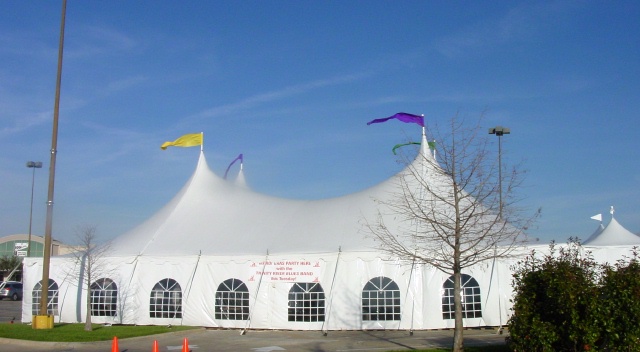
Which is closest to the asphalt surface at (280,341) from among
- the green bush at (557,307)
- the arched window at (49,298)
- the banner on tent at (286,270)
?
the banner on tent at (286,270)

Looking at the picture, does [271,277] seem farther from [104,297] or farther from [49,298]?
[49,298]

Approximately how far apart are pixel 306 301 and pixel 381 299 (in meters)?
2.49

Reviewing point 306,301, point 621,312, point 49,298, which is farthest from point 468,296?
point 49,298

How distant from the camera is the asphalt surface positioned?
16.8 m

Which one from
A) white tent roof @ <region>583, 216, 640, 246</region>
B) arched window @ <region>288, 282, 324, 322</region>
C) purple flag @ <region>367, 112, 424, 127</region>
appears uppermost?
purple flag @ <region>367, 112, 424, 127</region>

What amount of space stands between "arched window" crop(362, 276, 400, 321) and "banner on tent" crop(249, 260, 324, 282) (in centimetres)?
176

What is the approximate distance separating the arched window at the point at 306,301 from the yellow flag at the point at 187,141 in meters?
9.92

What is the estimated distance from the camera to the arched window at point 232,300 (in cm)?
2234

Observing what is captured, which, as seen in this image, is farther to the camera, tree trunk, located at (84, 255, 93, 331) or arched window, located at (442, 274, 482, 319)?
arched window, located at (442, 274, 482, 319)

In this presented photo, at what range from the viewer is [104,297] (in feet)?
78.3

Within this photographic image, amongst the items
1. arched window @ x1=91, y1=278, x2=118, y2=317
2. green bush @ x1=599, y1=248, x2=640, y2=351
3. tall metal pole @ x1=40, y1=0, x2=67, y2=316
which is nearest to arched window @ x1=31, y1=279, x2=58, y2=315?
arched window @ x1=91, y1=278, x2=118, y2=317

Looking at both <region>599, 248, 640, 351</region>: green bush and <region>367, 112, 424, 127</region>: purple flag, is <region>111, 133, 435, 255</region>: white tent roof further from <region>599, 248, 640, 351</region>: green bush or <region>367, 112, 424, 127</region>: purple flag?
<region>599, 248, 640, 351</region>: green bush

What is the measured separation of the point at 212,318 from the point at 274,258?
3074 mm

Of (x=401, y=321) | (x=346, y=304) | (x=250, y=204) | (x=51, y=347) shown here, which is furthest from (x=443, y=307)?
(x=51, y=347)
